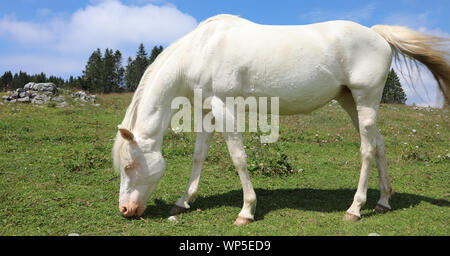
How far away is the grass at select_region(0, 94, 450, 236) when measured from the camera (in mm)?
4516

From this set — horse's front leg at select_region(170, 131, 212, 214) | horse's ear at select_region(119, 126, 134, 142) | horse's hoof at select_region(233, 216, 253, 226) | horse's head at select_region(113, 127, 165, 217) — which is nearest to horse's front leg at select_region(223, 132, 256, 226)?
horse's hoof at select_region(233, 216, 253, 226)

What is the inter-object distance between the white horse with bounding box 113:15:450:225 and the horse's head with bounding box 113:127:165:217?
0.5 inches

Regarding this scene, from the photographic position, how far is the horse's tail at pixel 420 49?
5238 mm

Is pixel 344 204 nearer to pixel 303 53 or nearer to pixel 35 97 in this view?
pixel 303 53

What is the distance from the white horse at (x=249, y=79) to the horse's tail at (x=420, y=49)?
1.49 feet

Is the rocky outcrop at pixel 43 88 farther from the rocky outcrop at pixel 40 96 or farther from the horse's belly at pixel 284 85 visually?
the horse's belly at pixel 284 85

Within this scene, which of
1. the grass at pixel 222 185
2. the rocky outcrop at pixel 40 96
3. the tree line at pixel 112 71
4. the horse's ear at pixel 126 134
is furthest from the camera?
the tree line at pixel 112 71

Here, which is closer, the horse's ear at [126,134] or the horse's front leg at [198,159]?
the horse's ear at [126,134]

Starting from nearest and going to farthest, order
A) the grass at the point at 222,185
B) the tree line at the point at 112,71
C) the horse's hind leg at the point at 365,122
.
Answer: the grass at the point at 222,185 → the horse's hind leg at the point at 365,122 → the tree line at the point at 112,71

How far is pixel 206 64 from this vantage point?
15.3 feet

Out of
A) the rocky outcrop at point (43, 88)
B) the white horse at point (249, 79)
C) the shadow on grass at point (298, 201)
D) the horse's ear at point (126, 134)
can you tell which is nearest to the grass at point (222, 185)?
the shadow on grass at point (298, 201)

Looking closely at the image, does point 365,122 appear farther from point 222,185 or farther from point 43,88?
point 43,88

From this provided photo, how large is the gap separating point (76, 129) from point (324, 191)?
338 inches

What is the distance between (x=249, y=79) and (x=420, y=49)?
2.75 metres
